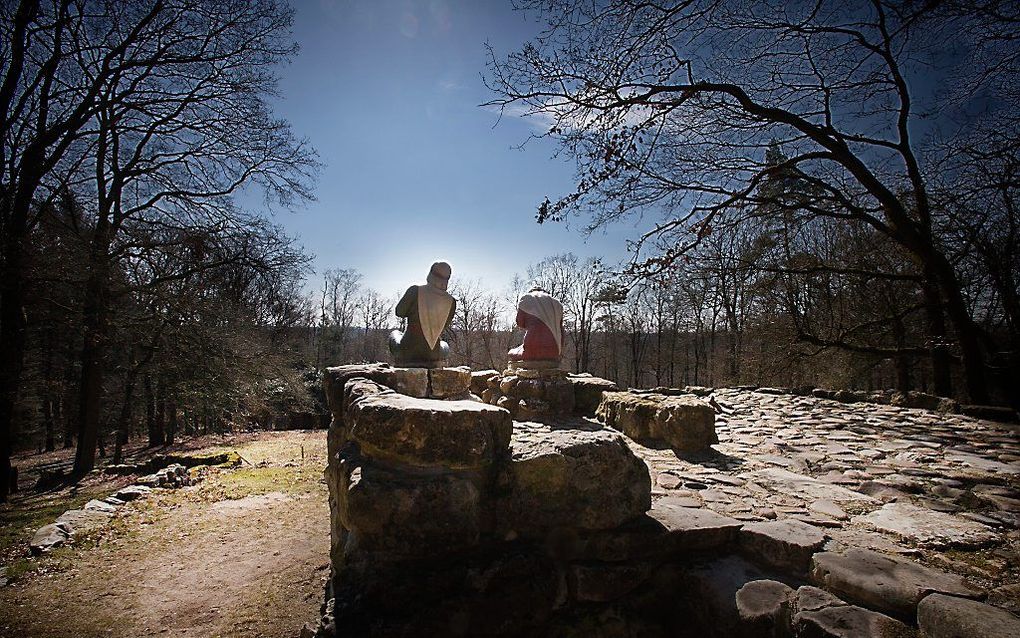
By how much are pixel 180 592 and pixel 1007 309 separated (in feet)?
38.9

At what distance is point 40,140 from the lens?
296 inches

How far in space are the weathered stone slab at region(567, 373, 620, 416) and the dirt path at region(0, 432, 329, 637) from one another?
14.4ft

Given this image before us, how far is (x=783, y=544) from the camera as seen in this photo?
7.20 ft

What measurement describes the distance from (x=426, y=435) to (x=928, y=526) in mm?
3037

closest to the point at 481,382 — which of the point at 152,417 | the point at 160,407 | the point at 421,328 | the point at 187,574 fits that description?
the point at 421,328

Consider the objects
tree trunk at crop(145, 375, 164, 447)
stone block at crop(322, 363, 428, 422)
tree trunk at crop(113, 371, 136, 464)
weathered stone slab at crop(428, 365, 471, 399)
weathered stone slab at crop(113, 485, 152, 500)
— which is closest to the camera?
stone block at crop(322, 363, 428, 422)

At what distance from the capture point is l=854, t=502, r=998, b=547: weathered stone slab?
2.34 metres

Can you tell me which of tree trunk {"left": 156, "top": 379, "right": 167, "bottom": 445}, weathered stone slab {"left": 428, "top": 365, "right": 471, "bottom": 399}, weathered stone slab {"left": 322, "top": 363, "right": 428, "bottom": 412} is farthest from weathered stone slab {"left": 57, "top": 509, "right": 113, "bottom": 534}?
tree trunk {"left": 156, "top": 379, "right": 167, "bottom": 445}

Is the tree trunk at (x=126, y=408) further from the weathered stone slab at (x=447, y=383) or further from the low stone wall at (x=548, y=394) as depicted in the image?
the weathered stone slab at (x=447, y=383)

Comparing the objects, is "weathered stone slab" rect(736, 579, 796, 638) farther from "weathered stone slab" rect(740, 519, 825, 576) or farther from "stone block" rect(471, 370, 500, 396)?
"stone block" rect(471, 370, 500, 396)

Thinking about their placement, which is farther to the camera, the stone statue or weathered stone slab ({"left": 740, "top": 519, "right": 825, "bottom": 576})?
the stone statue

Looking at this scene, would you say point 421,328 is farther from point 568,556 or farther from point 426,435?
point 568,556

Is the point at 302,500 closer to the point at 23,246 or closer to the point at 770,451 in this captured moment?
the point at 23,246

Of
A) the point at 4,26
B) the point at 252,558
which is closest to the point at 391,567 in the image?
the point at 252,558
